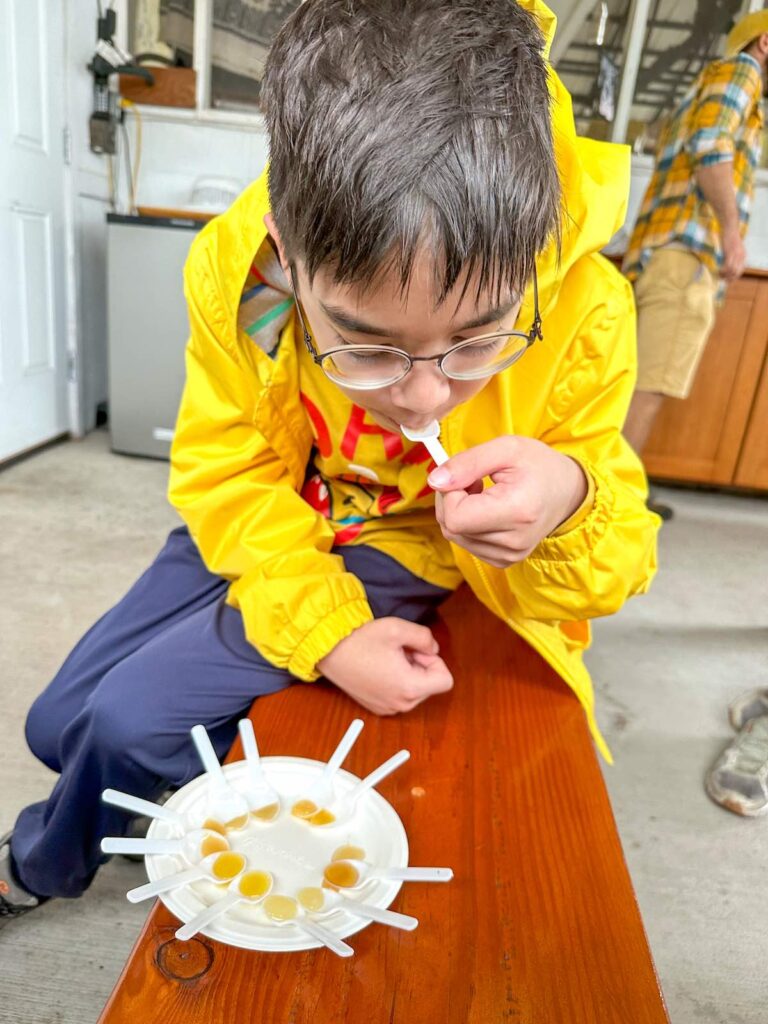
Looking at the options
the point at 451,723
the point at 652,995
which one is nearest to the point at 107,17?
the point at 451,723

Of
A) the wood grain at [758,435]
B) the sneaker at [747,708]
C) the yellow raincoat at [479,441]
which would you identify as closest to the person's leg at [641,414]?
the wood grain at [758,435]

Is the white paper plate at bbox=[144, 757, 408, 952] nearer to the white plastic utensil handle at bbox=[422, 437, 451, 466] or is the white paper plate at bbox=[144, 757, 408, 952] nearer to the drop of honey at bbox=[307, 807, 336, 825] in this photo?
the drop of honey at bbox=[307, 807, 336, 825]

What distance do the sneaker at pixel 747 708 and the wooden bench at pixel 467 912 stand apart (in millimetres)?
824

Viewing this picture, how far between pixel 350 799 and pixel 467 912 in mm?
112

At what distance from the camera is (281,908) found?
45 centimetres

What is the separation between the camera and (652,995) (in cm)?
42

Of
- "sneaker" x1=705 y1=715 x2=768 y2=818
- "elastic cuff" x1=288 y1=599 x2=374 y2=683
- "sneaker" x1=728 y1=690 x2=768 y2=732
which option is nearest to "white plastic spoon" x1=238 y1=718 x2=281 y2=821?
"elastic cuff" x1=288 y1=599 x2=374 y2=683

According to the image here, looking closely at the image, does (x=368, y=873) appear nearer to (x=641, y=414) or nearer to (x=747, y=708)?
(x=747, y=708)

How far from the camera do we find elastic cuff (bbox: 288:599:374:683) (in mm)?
669

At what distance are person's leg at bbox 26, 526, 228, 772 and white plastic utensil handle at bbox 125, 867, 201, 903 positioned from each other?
1.10 ft

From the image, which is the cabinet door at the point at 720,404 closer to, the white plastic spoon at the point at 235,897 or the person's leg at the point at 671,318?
the person's leg at the point at 671,318

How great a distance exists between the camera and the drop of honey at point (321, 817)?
517 mm

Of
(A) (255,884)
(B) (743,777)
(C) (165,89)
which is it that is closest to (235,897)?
(A) (255,884)

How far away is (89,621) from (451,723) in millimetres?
1002
